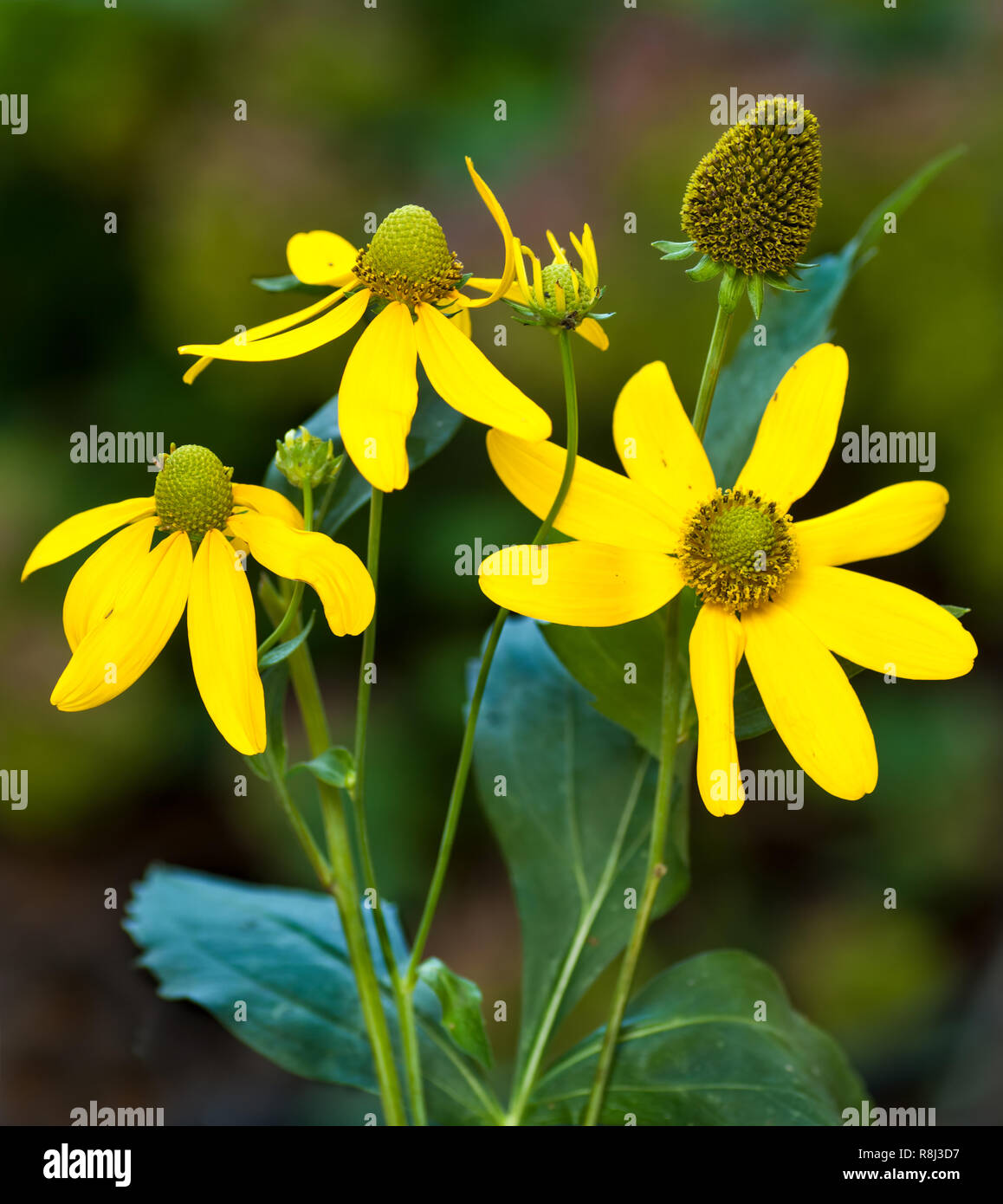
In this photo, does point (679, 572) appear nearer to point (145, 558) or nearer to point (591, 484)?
point (591, 484)

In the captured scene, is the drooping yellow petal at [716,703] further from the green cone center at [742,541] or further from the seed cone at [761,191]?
the seed cone at [761,191]

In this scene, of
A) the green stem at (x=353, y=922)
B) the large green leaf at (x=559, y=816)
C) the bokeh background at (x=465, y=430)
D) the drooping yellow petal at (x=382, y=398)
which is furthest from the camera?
the bokeh background at (x=465, y=430)

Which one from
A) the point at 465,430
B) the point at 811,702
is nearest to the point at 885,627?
the point at 811,702

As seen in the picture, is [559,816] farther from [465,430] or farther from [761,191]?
[465,430]

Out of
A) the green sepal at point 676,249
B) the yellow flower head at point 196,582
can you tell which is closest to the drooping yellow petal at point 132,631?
the yellow flower head at point 196,582

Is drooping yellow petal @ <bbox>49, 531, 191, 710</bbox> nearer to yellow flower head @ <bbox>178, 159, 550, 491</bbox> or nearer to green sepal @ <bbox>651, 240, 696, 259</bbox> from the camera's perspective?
yellow flower head @ <bbox>178, 159, 550, 491</bbox>

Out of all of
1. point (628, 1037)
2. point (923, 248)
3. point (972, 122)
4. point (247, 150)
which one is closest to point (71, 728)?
point (247, 150)
